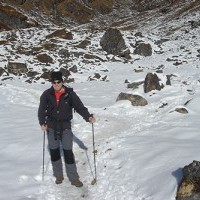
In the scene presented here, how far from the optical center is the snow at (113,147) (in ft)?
29.1

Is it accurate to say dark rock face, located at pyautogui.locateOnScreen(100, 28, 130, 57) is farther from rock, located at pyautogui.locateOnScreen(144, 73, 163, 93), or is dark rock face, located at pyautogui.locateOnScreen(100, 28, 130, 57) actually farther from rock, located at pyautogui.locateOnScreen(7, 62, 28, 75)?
rock, located at pyautogui.locateOnScreen(144, 73, 163, 93)

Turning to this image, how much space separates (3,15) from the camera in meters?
57.2

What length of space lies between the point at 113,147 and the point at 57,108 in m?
3.61

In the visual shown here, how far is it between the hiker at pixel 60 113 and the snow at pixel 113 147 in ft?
2.51

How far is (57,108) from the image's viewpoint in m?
9.12

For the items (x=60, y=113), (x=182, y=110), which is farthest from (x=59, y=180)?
(x=182, y=110)

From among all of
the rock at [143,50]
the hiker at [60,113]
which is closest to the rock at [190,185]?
the hiker at [60,113]

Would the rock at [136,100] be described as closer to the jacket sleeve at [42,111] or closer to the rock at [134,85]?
the rock at [134,85]

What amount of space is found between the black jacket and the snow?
159 cm

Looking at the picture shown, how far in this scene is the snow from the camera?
8.88 metres

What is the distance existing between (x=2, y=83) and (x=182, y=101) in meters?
13.2

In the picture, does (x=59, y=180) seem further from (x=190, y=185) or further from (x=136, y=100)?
(x=136, y=100)

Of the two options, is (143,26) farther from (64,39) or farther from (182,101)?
(182,101)

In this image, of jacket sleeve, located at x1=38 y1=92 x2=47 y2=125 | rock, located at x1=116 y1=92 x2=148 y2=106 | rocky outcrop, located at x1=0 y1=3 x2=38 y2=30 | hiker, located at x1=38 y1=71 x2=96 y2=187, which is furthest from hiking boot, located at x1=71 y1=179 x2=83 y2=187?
rocky outcrop, located at x1=0 y1=3 x2=38 y2=30
